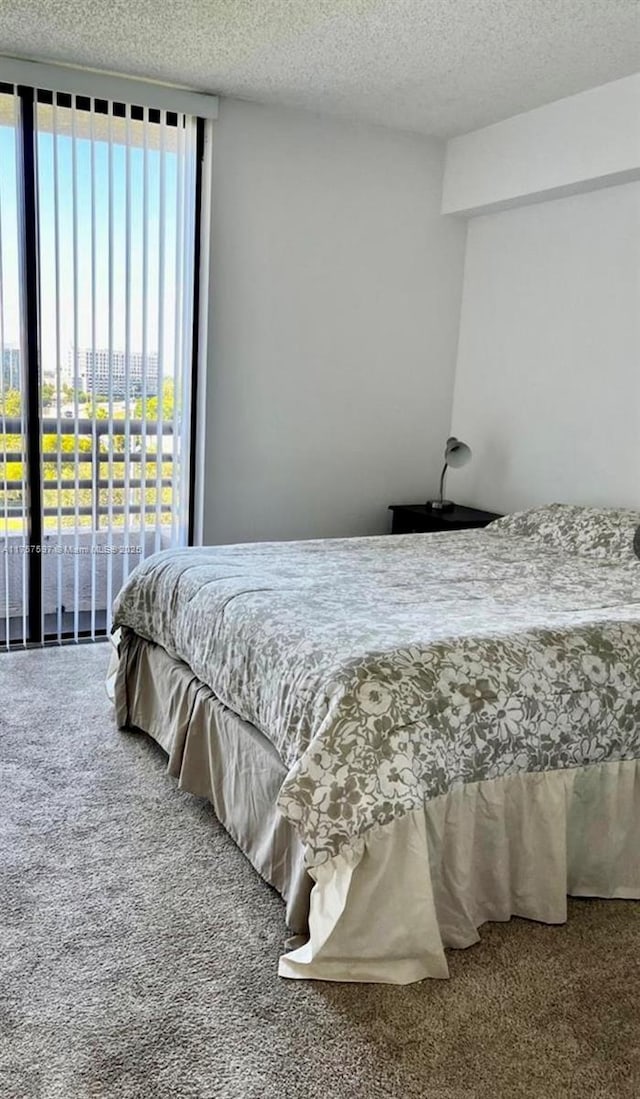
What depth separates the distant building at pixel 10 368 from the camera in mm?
3701

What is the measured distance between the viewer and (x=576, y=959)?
198 centimetres

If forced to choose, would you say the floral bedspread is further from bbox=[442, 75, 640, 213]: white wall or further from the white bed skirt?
bbox=[442, 75, 640, 213]: white wall

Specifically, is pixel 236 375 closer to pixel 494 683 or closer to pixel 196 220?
pixel 196 220

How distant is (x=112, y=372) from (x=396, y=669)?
8.22 ft

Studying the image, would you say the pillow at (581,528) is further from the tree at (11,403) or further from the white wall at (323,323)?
the tree at (11,403)

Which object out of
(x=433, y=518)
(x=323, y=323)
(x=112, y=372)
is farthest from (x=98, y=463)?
(x=433, y=518)

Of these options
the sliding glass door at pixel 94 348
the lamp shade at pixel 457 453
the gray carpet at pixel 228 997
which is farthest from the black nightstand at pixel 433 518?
the gray carpet at pixel 228 997

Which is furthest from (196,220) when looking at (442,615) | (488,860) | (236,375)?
(488,860)

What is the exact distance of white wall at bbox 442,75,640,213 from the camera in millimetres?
3438

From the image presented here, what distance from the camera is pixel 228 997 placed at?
179cm

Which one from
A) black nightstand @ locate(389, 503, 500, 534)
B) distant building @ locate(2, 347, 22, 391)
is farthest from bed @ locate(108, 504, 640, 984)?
distant building @ locate(2, 347, 22, 391)

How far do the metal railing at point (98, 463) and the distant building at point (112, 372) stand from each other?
0.14 meters

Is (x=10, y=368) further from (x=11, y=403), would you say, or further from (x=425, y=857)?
(x=425, y=857)

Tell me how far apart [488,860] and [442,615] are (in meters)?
0.66
